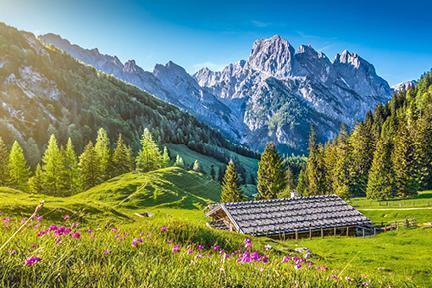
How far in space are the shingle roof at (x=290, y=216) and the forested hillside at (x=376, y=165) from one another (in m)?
33.3

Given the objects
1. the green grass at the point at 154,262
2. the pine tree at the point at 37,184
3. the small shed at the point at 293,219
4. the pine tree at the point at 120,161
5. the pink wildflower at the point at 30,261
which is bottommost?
the small shed at the point at 293,219

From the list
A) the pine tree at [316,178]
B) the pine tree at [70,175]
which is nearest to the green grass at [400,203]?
the pine tree at [316,178]

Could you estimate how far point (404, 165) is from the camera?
9306 centimetres

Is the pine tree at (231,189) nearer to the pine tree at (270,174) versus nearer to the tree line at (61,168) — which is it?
the pine tree at (270,174)

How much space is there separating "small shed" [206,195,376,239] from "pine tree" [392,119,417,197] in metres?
42.0

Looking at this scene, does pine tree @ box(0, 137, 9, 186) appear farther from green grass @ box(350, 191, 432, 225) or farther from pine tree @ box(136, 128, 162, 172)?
green grass @ box(350, 191, 432, 225)

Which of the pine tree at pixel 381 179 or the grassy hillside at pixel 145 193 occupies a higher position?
the pine tree at pixel 381 179

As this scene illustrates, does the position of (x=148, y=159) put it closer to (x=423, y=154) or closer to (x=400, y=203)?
(x=400, y=203)

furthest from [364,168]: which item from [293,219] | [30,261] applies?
[30,261]

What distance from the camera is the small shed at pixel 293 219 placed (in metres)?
48.8

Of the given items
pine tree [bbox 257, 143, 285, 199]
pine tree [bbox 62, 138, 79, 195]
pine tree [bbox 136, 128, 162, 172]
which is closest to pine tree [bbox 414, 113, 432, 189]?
pine tree [bbox 257, 143, 285, 199]

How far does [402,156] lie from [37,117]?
167537mm

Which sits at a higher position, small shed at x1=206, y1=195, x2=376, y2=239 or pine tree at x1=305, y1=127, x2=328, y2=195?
pine tree at x1=305, y1=127, x2=328, y2=195

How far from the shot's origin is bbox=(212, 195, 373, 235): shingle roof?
48781 millimetres
